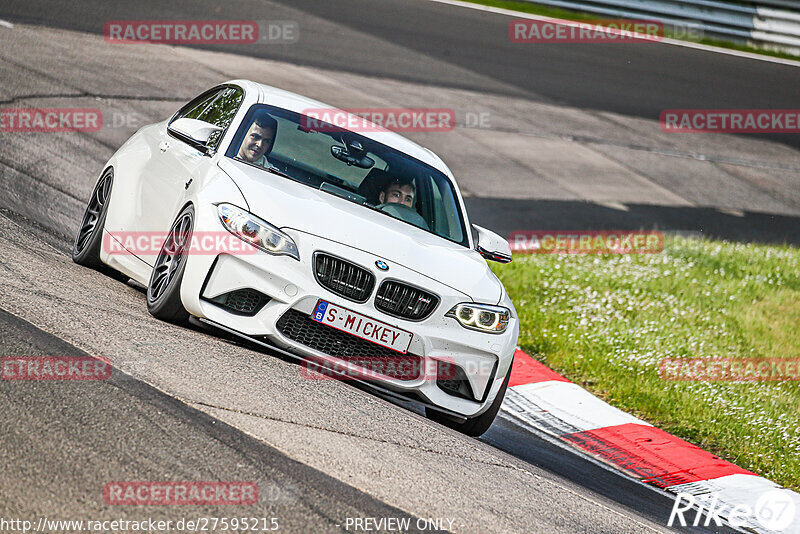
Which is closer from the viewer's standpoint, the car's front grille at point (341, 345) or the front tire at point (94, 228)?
the car's front grille at point (341, 345)

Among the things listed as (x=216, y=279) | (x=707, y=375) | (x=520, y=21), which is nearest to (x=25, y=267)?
(x=216, y=279)

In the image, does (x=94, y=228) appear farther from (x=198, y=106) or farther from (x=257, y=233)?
(x=257, y=233)

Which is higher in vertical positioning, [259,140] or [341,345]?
[259,140]

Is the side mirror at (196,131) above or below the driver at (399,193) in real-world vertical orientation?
above

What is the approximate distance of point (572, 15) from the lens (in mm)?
24766

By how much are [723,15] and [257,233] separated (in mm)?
22597

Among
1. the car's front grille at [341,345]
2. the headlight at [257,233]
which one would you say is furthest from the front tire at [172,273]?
the car's front grille at [341,345]

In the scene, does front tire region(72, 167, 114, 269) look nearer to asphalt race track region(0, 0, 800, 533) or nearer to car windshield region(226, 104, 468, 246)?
asphalt race track region(0, 0, 800, 533)

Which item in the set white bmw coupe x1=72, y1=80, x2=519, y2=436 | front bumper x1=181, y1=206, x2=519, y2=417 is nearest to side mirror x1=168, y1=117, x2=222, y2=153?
white bmw coupe x1=72, y1=80, x2=519, y2=436

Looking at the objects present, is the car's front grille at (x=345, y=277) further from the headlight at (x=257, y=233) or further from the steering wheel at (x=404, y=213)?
the steering wheel at (x=404, y=213)

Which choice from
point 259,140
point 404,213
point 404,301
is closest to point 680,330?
point 404,213

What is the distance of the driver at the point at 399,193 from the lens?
266 inches

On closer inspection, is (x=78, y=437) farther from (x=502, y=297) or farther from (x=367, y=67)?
(x=367, y=67)

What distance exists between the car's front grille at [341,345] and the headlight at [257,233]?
349 millimetres
